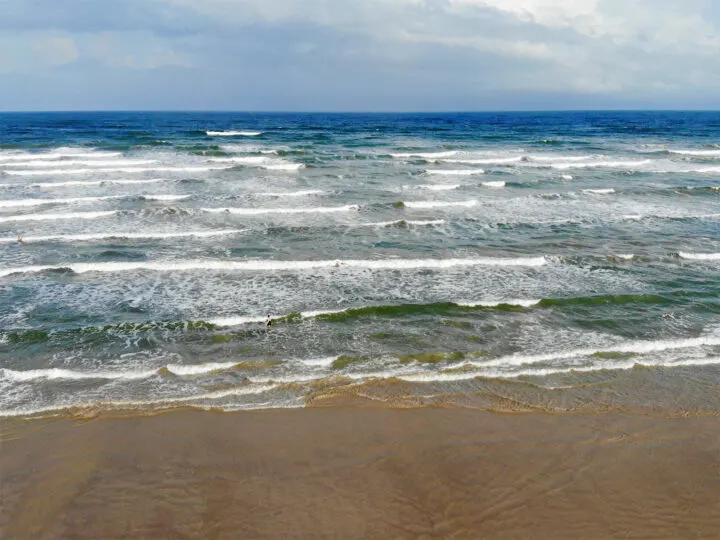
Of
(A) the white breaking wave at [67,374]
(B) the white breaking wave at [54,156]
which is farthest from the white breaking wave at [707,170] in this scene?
(B) the white breaking wave at [54,156]

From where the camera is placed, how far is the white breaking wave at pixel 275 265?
517 inches

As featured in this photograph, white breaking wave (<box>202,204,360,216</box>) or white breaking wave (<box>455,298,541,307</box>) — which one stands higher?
white breaking wave (<box>202,204,360,216</box>)

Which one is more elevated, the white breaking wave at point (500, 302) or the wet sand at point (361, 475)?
the white breaking wave at point (500, 302)

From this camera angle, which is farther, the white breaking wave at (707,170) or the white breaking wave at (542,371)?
the white breaking wave at (707,170)

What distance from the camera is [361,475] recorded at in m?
6.05

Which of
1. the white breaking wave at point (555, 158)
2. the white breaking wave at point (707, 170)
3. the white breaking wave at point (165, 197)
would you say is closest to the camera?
the white breaking wave at point (165, 197)

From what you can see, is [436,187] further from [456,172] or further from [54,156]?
[54,156]

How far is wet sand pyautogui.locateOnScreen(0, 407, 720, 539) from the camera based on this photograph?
5359mm

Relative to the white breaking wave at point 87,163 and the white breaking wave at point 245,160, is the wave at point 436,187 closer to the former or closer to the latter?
the white breaking wave at point 245,160

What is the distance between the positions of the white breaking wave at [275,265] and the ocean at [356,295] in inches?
2.8

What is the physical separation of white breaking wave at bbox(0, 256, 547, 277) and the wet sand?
258 inches

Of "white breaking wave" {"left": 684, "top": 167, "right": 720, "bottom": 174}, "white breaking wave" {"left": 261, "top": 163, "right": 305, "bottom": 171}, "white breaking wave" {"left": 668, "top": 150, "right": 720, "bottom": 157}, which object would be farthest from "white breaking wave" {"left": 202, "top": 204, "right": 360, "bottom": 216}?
"white breaking wave" {"left": 668, "top": 150, "right": 720, "bottom": 157}

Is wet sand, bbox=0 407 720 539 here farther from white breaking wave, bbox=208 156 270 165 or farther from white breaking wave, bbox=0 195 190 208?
white breaking wave, bbox=208 156 270 165

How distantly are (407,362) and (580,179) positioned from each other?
2274 centimetres
